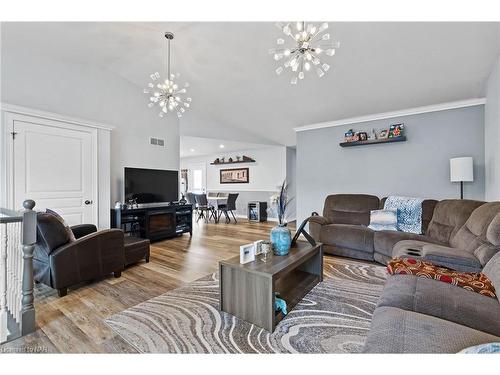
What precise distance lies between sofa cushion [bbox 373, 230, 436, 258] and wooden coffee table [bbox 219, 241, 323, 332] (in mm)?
1305

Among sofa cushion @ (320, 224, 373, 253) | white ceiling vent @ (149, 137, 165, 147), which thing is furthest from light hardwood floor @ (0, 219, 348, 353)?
white ceiling vent @ (149, 137, 165, 147)

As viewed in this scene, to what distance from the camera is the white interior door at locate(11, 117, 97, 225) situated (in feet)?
10.6

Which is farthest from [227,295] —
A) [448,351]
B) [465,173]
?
[465,173]

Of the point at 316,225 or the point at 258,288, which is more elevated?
the point at 316,225

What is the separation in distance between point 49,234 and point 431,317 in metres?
3.03

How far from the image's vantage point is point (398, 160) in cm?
416

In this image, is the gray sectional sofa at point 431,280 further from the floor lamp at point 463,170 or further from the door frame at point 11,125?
the door frame at point 11,125

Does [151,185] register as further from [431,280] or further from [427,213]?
[427,213]

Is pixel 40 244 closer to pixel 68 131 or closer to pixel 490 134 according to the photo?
pixel 68 131

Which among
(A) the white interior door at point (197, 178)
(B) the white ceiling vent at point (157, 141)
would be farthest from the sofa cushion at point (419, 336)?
(A) the white interior door at point (197, 178)

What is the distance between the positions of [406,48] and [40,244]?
446 centimetres

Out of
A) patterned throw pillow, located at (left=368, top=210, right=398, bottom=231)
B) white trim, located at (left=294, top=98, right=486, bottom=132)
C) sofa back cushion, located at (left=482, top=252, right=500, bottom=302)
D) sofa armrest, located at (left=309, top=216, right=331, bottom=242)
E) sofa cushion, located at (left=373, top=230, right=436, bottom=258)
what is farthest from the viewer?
sofa armrest, located at (left=309, top=216, right=331, bottom=242)

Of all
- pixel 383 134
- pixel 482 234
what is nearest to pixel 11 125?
pixel 482 234

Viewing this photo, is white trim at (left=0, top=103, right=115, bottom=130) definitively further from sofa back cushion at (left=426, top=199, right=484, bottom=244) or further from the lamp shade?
the lamp shade
